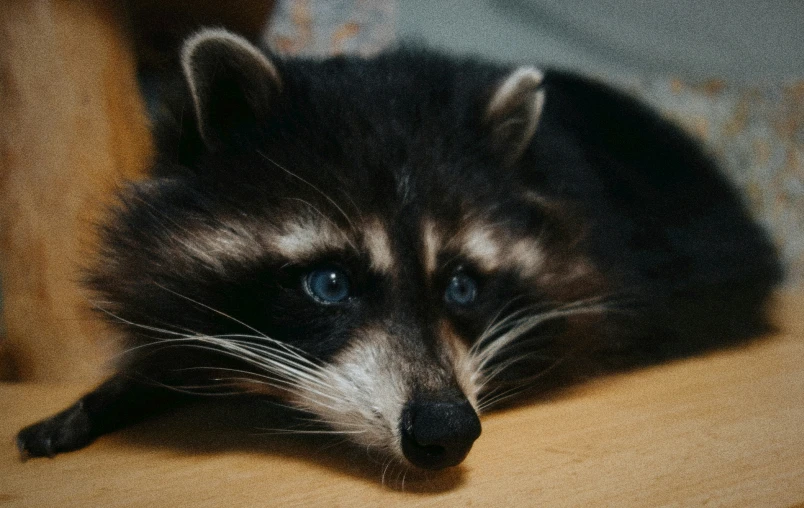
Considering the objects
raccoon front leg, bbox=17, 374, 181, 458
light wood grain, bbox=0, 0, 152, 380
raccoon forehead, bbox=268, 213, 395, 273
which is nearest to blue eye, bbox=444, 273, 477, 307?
raccoon forehead, bbox=268, 213, 395, 273

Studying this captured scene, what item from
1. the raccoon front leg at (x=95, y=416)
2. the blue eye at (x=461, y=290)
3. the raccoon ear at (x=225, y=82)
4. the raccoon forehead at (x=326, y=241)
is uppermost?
the raccoon ear at (x=225, y=82)

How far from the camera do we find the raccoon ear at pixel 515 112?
1.98m

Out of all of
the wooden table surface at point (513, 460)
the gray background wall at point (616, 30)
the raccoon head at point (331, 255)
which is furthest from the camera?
the gray background wall at point (616, 30)

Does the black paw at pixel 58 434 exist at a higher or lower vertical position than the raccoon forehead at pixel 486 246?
lower

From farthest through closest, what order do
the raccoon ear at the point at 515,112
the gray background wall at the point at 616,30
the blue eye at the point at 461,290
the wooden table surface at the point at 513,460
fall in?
the gray background wall at the point at 616,30, the raccoon ear at the point at 515,112, the blue eye at the point at 461,290, the wooden table surface at the point at 513,460

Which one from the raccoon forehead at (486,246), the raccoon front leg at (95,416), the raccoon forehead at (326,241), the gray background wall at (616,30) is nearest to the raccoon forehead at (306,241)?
the raccoon forehead at (326,241)

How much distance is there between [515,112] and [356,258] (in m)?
0.72

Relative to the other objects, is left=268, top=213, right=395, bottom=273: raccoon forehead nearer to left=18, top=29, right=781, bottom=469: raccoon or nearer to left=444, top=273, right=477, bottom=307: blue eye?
left=18, top=29, right=781, bottom=469: raccoon

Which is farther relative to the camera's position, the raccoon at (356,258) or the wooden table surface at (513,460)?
the raccoon at (356,258)

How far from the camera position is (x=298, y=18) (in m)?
3.34

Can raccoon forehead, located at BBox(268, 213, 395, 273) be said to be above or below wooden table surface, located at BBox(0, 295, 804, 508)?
above

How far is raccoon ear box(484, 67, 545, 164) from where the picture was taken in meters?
1.98

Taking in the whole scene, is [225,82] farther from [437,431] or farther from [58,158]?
[437,431]

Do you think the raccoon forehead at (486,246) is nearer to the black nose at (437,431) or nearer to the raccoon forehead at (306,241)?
the raccoon forehead at (306,241)
